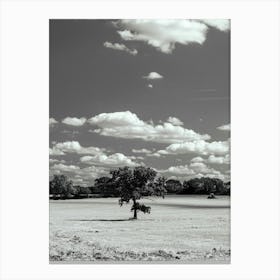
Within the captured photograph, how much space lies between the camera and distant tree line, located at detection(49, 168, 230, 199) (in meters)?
11.7

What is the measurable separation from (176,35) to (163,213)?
378 centimetres

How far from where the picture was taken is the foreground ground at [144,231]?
37.4 feet

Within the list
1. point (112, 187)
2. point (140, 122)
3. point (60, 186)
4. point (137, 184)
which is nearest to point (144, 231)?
point (137, 184)

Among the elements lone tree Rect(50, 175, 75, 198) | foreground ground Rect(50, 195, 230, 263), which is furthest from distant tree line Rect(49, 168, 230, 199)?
foreground ground Rect(50, 195, 230, 263)

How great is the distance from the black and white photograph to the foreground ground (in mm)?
23

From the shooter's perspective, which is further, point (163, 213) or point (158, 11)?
point (163, 213)

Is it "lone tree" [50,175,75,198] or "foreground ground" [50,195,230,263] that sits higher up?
"lone tree" [50,175,75,198]

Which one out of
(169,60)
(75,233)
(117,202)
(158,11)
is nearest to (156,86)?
(169,60)

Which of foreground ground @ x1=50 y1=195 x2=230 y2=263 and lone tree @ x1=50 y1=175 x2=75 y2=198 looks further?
lone tree @ x1=50 y1=175 x2=75 y2=198

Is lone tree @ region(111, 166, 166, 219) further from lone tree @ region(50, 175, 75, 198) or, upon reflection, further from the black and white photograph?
lone tree @ region(50, 175, 75, 198)

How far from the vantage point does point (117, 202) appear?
12.4 m

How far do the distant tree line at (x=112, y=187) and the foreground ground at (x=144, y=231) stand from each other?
0.18 metres

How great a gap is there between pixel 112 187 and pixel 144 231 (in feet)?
3.80
